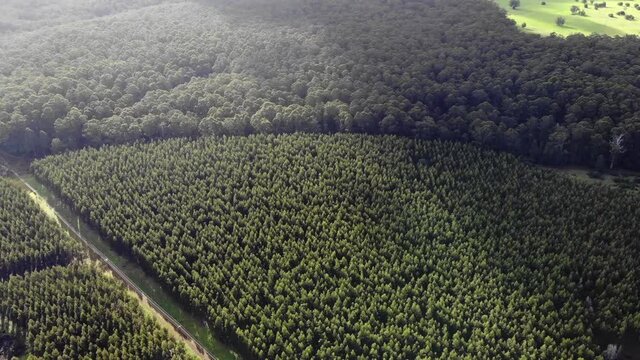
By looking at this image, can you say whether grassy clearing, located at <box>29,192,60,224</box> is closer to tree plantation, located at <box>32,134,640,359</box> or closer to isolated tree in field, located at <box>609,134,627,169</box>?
tree plantation, located at <box>32,134,640,359</box>

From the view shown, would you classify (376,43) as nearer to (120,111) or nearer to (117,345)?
(120,111)

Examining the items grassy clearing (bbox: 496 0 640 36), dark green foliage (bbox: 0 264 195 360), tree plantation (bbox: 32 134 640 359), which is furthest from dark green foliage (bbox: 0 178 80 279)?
grassy clearing (bbox: 496 0 640 36)

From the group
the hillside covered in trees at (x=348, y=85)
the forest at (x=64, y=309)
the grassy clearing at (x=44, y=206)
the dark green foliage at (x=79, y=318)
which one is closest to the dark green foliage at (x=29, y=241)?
the forest at (x=64, y=309)

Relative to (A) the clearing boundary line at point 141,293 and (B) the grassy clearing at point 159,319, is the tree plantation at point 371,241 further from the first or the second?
(B) the grassy clearing at point 159,319

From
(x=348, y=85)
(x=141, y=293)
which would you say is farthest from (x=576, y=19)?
(x=141, y=293)

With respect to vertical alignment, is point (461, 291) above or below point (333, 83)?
below

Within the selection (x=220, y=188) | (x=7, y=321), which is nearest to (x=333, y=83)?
(x=220, y=188)

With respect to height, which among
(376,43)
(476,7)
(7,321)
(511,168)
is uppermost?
(476,7)
